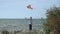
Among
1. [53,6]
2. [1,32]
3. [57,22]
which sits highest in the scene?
[53,6]

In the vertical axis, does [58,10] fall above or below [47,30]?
above

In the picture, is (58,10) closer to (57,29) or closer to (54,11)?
(54,11)

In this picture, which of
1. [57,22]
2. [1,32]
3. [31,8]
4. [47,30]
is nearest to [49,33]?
[47,30]

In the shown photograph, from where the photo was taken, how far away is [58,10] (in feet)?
33.4

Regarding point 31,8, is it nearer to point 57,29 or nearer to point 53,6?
point 53,6

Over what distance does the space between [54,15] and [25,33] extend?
14.5 feet

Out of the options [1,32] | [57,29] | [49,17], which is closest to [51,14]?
[49,17]

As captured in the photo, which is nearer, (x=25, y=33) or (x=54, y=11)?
(x=54, y=11)

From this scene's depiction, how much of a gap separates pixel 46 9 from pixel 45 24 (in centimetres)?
73

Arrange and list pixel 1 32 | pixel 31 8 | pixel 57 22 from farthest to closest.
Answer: pixel 1 32
pixel 31 8
pixel 57 22

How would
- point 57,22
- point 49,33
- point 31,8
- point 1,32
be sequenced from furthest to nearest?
1. point 1,32
2. point 31,8
3. point 49,33
4. point 57,22

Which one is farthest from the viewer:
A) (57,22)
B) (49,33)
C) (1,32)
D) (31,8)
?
(1,32)

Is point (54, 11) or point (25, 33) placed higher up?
point (54, 11)

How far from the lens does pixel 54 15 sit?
9.99 m
